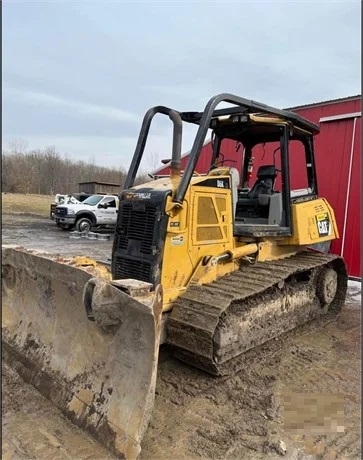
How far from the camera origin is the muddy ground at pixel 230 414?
9.61 feet

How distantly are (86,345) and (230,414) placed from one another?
1.33 m

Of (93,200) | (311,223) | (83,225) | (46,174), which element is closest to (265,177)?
(311,223)

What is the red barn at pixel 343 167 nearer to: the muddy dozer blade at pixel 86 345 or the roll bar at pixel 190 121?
the roll bar at pixel 190 121

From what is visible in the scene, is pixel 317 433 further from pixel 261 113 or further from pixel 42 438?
pixel 261 113

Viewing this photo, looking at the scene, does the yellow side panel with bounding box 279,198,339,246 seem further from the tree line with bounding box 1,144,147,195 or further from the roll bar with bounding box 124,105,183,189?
the tree line with bounding box 1,144,147,195

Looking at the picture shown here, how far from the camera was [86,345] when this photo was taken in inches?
136

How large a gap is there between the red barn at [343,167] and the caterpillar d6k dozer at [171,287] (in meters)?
2.85

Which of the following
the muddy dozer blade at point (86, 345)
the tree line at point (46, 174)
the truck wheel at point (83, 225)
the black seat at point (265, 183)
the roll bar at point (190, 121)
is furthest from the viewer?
the tree line at point (46, 174)

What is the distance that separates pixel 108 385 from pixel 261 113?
3.37 metres

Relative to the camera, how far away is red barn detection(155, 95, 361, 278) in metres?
8.00

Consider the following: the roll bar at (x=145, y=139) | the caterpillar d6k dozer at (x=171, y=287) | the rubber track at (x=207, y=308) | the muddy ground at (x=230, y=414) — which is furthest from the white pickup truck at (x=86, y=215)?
the muddy ground at (x=230, y=414)

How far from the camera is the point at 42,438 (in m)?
2.98

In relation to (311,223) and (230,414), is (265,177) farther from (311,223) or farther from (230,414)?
(230,414)

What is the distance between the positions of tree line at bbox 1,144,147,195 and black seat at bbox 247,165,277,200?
4213 cm
